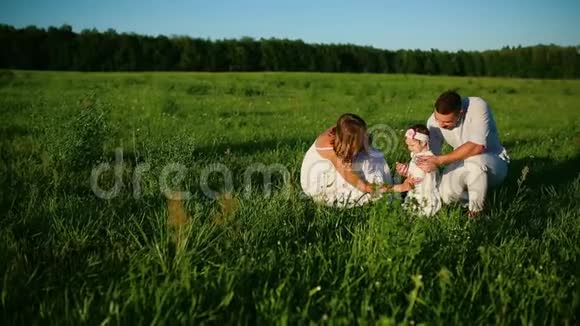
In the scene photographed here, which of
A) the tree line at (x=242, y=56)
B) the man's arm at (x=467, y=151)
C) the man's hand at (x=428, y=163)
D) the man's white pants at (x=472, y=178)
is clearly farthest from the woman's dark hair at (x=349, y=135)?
the tree line at (x=242, y=56)

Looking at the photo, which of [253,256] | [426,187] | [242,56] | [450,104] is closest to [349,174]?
[426,187]

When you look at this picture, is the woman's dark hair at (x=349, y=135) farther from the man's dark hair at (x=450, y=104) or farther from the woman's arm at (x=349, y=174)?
the man's dark hair at (x=450, y=104)

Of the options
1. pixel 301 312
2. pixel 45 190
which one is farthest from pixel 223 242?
pixel 45 190

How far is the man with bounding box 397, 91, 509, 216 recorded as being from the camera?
18.2ft

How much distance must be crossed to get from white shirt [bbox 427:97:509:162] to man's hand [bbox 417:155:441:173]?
0.56m

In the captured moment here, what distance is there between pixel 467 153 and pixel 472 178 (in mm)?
275

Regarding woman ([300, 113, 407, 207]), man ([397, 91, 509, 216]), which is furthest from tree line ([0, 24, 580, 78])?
man ([397, 91, 509, 216])

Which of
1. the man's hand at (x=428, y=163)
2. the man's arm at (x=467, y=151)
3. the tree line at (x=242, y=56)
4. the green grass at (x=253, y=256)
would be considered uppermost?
the tree line at (x=242, y=56)

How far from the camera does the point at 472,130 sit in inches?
229

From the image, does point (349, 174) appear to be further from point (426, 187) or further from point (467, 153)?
point (467, 153)

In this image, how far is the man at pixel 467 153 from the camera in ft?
18.2

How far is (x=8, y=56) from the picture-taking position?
48.0 m

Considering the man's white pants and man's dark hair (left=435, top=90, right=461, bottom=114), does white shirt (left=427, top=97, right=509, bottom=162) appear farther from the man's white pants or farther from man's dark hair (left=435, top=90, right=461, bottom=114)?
man's dark hair (left=435, top=90, right=461, bottom=114)

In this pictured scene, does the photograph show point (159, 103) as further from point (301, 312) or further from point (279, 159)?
point (301, 312)
